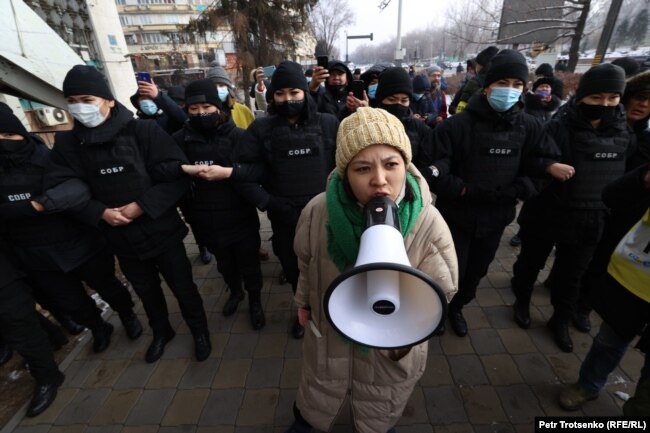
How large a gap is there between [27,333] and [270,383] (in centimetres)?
197

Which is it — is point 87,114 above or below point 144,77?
below

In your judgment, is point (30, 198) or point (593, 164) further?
point (593, 164)

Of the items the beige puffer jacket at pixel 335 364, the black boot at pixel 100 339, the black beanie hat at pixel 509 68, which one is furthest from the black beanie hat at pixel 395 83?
the black boot at pixel 100 339

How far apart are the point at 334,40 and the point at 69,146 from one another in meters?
47.1

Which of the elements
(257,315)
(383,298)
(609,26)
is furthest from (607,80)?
(609,26)

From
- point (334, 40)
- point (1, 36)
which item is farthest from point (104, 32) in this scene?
point (334, 40)

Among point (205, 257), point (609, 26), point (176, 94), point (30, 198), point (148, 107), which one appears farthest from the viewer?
point (609, 26)

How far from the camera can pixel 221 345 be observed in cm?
314

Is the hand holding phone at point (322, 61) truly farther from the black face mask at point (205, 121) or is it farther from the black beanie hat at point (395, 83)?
the black face mask at point (205, 121)

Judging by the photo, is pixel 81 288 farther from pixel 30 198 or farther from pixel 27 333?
pixel 30 198

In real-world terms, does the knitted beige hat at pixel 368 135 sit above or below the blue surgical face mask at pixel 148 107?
above

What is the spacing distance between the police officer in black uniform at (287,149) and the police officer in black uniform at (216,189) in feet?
0.66

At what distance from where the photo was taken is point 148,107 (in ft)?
14.0

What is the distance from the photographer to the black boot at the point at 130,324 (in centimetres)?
323
